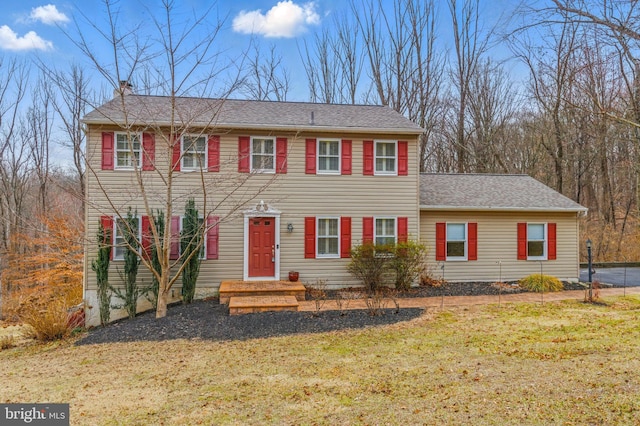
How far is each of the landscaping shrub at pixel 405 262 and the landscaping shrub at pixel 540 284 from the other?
3.41 metres

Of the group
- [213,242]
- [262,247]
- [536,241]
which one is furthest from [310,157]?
[536,241]

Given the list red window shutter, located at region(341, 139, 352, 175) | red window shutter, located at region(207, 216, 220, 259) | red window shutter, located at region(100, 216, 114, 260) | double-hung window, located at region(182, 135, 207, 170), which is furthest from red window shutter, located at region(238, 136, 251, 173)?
red window shutter, located at region(100, 216, 114, 260)

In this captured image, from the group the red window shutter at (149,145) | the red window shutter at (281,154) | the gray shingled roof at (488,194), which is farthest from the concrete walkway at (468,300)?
the red window shutter at (149,145)

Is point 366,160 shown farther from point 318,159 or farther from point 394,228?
point 394,228

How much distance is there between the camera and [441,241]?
13.4 meters

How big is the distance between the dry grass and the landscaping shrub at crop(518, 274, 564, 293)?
137 inches

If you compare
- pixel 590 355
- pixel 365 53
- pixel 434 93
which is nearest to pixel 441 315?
pixel 590 355

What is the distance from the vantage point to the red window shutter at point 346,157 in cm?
1254

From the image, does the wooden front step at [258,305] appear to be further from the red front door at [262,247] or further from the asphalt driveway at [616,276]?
the asphalt driveway at [616,276]

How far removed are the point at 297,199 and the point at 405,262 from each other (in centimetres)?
389

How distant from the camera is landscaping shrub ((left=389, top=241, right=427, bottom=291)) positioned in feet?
39.2

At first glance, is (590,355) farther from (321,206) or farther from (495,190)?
(495,190)

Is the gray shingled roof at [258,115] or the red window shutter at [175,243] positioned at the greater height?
the gray shingled roof at [258,115]

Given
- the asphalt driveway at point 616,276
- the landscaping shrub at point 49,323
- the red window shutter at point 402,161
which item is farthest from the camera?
the asphalt driveway at point 616,276
